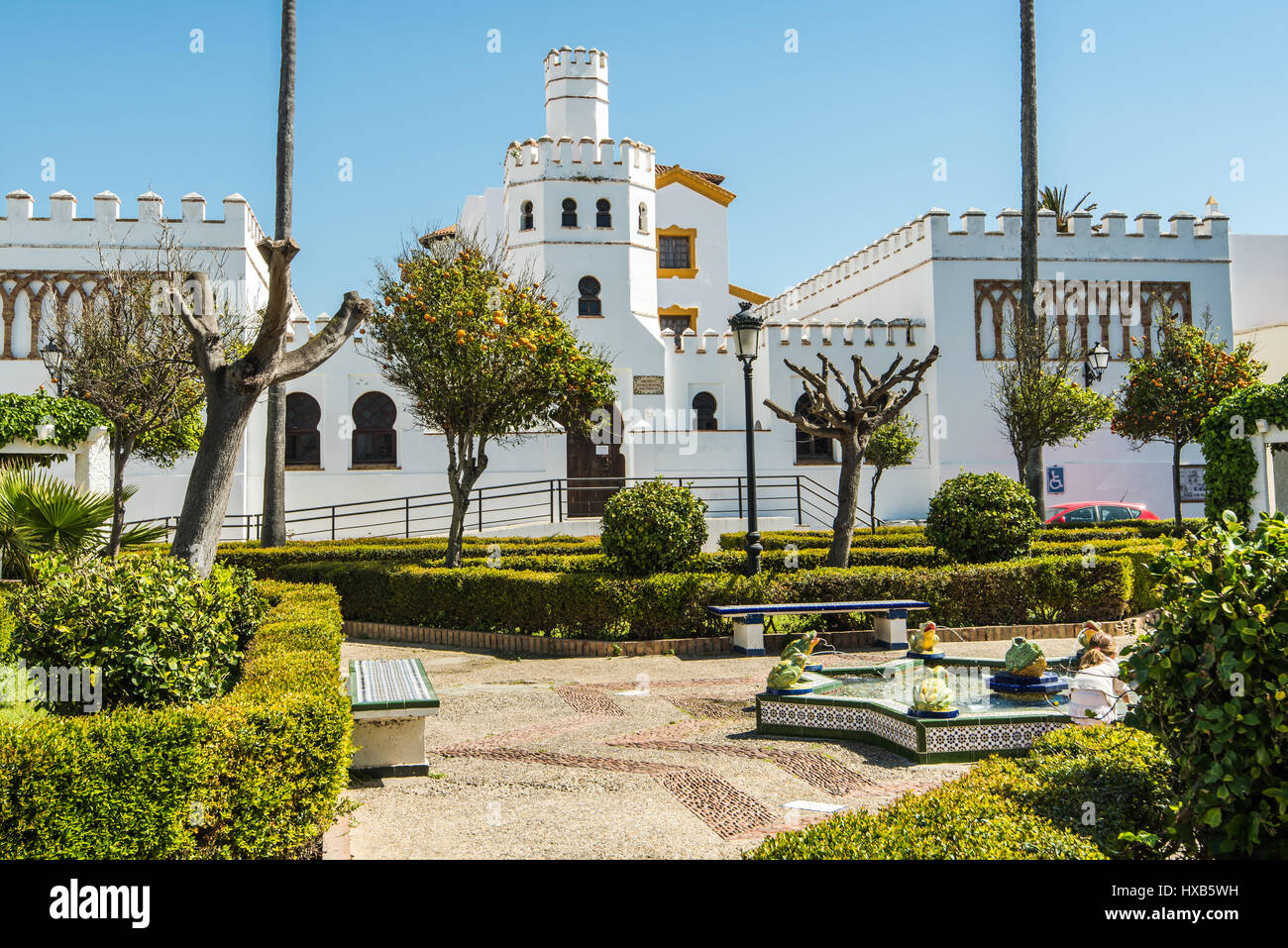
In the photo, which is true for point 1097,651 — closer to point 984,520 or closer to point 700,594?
point 700,594

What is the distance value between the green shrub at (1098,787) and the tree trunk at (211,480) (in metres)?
6.06

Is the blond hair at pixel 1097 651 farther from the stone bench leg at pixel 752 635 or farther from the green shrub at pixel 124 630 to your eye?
the green shrub at pixel 124 630

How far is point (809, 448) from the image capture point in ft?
90.8

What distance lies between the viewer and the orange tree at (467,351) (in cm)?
1584

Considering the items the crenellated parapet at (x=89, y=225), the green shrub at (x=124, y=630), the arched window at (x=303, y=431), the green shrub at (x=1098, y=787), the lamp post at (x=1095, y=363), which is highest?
the crenellated parapet at (x=89, y=225)

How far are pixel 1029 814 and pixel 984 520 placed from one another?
10.7 meters

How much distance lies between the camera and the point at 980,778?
4711 mm

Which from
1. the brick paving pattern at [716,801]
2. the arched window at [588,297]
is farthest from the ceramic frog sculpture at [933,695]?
the arched window at [588,297]

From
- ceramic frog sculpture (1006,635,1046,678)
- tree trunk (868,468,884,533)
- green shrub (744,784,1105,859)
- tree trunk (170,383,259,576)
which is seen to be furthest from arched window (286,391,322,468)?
green shrub (744,784,1105,859)

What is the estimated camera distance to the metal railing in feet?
78.9

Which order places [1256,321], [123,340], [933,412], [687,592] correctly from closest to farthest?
[687,592]
[123,340]
[933,412]
[1256,321]
